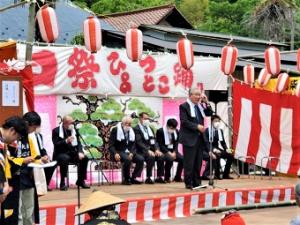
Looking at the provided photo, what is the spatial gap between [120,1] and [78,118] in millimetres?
22497

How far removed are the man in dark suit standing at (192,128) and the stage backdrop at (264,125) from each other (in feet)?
11.8

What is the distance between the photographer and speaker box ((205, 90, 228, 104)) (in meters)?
14.4

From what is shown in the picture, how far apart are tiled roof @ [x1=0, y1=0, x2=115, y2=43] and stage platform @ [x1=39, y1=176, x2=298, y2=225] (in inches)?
302

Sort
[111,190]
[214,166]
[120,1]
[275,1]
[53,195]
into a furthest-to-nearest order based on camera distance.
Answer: [120,1]
[275,1]
[214,166]
[111,190]
[53,195]

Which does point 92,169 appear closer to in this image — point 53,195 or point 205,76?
point 53,195

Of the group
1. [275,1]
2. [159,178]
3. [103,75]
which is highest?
[275,1]

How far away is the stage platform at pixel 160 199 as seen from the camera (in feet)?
27.1

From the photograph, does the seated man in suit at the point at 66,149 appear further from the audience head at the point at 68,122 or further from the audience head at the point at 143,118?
the audience head at the point at 143,118

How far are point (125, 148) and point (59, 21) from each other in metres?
9.32

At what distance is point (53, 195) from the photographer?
1034 centimetres

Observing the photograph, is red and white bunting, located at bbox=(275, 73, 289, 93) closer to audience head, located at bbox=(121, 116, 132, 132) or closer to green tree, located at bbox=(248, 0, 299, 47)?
audience head, located at bbox=(121, 116, 132, 132)

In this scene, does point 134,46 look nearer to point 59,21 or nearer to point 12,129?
point 12,129

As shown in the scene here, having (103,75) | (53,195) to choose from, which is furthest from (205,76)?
(53,195)

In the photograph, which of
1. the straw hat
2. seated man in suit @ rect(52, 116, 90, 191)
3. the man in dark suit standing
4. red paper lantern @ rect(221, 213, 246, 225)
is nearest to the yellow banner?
the man in dark suit standing
